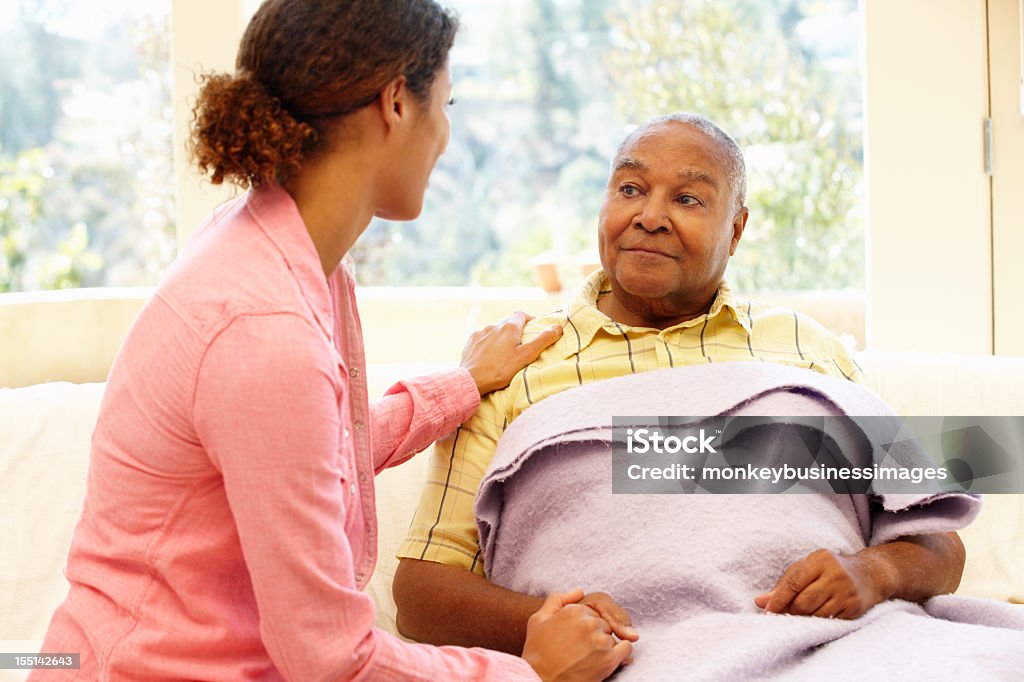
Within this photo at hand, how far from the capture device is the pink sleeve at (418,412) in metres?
1.53

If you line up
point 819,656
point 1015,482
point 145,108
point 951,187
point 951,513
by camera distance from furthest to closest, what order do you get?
point 145,108, point 951,187, point 1015,482, point 951,513, point 819,656

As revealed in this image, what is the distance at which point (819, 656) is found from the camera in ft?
4.28

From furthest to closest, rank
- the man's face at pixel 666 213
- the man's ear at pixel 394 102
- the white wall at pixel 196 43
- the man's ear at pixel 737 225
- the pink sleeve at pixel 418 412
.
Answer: the white wall at pixel 196 43, the man's ear at pixel 737 225, the man's face at pixel 666 213, the pink sleeve at pixel 418 412, the man's ear at pixel 394 102

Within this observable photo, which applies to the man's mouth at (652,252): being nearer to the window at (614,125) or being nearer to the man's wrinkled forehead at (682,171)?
the man's wrinkled forehead at (682,171)

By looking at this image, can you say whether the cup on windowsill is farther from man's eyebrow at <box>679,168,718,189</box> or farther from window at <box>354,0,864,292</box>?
man's eyebrow at <box>679,168,718,189</box>

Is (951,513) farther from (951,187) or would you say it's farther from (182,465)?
(951,187)

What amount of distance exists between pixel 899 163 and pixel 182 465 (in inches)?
84.6

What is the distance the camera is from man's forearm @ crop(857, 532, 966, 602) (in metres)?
1.47

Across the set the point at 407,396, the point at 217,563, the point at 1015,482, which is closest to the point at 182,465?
the point at 217,563

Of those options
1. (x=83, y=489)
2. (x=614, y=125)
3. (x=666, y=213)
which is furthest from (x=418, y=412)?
(x=614, y=125)

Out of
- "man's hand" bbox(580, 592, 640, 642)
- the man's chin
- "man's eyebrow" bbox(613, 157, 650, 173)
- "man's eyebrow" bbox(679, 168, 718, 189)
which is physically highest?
"man's eyebrow" bbox(613, 157, 650, 173)

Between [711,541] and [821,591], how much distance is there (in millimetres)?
157

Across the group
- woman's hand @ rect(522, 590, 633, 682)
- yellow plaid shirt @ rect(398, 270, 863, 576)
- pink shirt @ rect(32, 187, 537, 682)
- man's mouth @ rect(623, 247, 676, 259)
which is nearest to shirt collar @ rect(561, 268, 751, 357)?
yellow plaid shirt @ rect(398, 270, 863, 576)

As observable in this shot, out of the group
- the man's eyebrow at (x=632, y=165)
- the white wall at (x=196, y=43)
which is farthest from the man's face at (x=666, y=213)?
the white wall at (x=196, y=43)
